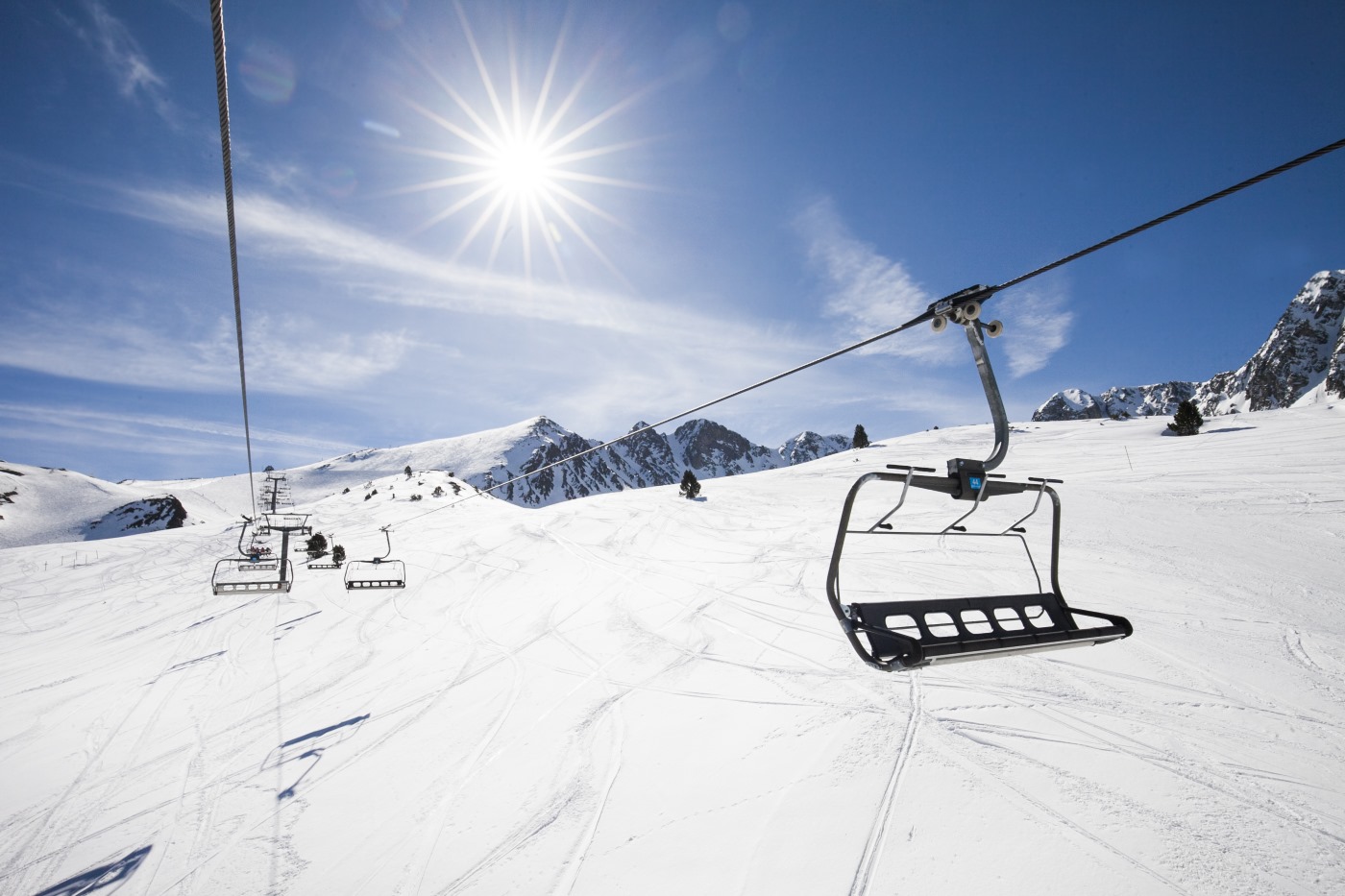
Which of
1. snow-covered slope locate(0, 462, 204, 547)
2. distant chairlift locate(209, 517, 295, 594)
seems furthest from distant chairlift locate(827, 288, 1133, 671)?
snow-covered slope locate(0, 462, 204, 547)

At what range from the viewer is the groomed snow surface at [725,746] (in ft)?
17.0

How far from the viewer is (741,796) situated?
20.2 ft

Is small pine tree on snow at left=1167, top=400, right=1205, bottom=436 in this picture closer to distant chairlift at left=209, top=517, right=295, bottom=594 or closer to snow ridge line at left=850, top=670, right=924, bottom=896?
snow ridge line at left=850, top=670, right=924, bottom=896

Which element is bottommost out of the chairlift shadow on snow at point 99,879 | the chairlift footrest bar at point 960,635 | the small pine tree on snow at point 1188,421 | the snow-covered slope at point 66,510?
the chairlift shadow on snow at point 99,879

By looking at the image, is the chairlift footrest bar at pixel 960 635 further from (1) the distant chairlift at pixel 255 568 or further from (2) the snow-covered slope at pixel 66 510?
(2) the snow-covered slope at pixel 66 510

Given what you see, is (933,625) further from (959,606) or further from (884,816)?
(884,816)

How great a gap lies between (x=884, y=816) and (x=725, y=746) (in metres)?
2.33

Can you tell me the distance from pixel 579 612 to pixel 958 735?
10.6 m

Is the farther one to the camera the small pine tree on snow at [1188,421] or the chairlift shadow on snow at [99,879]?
the small pine tree on snow at [1188,421]

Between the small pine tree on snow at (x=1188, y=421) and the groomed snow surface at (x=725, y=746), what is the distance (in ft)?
52.3

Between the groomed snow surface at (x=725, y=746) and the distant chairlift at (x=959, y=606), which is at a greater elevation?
the distant chairlift at (x=959, y=606)

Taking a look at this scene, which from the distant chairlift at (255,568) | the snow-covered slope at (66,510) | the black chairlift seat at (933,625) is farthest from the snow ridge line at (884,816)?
the snow-covered slope at (66,510)

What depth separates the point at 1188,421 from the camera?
99.5 ft

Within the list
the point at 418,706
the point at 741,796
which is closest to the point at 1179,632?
the point at 741,796
